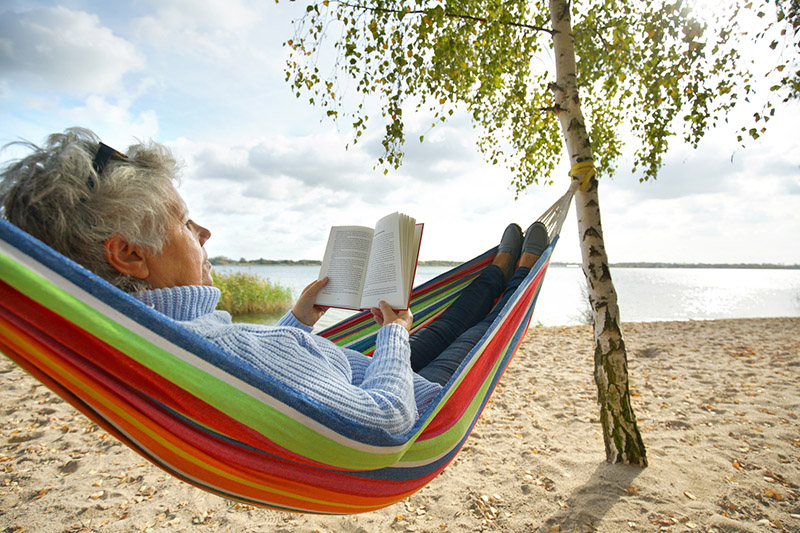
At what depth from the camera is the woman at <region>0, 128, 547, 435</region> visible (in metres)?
0.82

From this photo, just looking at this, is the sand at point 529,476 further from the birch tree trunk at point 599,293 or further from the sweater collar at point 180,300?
the sweater collar at point 180,300

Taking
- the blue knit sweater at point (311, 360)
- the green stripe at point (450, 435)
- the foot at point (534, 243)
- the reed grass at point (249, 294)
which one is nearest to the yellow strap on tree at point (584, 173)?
the foot at point (534, 243)

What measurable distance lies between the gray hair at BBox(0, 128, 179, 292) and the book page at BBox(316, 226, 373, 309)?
1.60 ft

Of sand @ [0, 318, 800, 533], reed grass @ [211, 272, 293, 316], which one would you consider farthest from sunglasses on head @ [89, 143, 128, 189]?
reed grass @ [211, 272, 293, 316]

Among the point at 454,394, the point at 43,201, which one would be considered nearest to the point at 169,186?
the point at 43,201

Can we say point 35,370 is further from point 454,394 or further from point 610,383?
point 610,383

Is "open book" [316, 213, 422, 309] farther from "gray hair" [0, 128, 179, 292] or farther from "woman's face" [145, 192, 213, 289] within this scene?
"gray hair" [0, 128, 179, 292]

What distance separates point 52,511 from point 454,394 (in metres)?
1.74

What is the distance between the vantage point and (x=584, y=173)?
2.09m

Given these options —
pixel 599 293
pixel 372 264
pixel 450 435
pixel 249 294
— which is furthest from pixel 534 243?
pixel 249 294

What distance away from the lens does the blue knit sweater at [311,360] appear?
80cm

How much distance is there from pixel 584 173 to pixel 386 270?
53.7 inches

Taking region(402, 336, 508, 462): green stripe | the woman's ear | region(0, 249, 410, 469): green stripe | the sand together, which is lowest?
the sand

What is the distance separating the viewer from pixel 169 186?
993 millimetres
